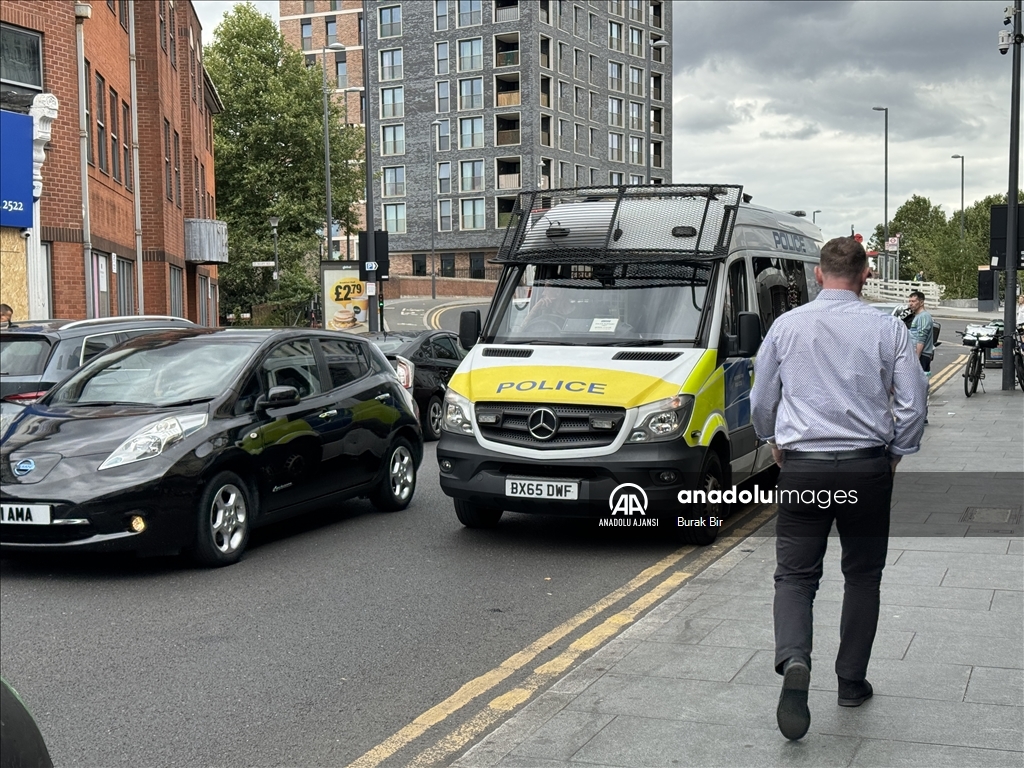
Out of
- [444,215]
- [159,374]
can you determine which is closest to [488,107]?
[444,215]

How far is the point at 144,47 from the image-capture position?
103 feet

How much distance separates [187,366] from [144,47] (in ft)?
82.5

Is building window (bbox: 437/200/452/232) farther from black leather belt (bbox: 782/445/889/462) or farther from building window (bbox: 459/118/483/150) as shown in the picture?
black leather belt (bbox: 782/445/889/462)

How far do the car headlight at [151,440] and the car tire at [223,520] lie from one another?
0.37 meters

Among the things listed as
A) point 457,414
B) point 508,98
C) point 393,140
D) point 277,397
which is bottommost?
point 457,414

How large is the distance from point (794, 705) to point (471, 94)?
77112 millimetres

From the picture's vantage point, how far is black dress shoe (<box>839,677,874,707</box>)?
479cm

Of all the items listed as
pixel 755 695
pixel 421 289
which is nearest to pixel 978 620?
pixel 755 695

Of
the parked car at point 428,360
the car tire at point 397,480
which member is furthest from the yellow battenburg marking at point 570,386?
the parked car at point 428,360

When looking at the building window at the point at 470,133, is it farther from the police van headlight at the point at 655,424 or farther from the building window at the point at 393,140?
the police van headlight at the point at 655,424

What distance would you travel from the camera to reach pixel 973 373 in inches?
837

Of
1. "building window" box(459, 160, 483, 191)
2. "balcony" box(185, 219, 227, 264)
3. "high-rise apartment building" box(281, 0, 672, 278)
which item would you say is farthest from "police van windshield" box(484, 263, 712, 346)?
"building window" box(459, 160, 483, 191)

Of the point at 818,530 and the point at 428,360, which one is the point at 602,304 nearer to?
the point at 818,530

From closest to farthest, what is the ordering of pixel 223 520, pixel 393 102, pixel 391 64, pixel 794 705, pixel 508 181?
pixel 794 705
pixel 223 520
pixel 508 181
pixel 391 64
pixel 393 102
